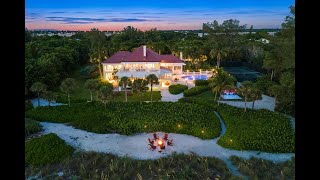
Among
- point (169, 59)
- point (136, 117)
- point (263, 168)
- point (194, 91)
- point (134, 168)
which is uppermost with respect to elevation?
point (169, 59)

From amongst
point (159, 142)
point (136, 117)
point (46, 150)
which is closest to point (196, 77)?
point (136, 117)

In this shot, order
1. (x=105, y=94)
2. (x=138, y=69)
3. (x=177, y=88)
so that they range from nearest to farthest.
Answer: (x=105, y=94), (x=177, y=88), (x=138, y=69)

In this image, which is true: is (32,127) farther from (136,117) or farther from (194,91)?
(194,91)

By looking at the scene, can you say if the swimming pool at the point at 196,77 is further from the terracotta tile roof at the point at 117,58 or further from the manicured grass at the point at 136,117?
the manicured grass at the point at 136,117

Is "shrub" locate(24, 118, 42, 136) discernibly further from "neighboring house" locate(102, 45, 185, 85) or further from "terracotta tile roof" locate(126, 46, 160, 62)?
"terracotta tile roof" locate(126, 46, 160, 62)

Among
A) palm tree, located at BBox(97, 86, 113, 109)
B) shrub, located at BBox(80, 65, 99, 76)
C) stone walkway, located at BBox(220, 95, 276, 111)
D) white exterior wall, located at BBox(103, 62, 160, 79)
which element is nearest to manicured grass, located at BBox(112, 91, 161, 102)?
palm tree, located at BBox(97, 86, 113, 109)

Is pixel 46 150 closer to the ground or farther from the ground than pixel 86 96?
closer to the ground

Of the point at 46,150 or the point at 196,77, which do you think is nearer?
the point at 46,150

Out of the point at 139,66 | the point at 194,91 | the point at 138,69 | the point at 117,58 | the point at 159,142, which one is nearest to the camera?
the point at 159,142
